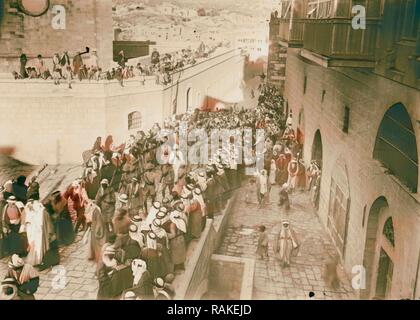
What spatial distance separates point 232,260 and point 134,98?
5369 mm

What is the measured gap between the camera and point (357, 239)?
9.23m

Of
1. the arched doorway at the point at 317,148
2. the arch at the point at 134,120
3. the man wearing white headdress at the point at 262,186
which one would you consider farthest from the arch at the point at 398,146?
the arch at the point at 134,120

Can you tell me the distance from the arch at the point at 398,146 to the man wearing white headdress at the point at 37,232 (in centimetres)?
652

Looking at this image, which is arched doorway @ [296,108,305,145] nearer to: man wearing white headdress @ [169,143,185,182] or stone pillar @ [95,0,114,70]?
man wearing white headdress @ [169,143,185,182]

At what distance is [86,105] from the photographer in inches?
496

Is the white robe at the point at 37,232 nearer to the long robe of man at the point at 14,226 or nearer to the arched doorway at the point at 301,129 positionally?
the long robe of man at the point at 14,226

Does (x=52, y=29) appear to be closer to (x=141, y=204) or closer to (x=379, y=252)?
(x=141, y=204)

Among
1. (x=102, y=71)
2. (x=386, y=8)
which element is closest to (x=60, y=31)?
(x=102, y=71)

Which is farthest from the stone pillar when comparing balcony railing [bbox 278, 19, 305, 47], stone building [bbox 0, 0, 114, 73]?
balcony railing [bbox 278, 19, 305, 47]

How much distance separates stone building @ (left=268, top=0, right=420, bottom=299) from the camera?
729 centimetres

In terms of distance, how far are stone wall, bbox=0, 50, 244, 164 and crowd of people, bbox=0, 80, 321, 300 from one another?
61 cm

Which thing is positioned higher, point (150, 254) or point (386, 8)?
point (386, 8)

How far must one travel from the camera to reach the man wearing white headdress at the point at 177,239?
28.4 ft

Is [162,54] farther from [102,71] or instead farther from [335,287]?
[335,287]
